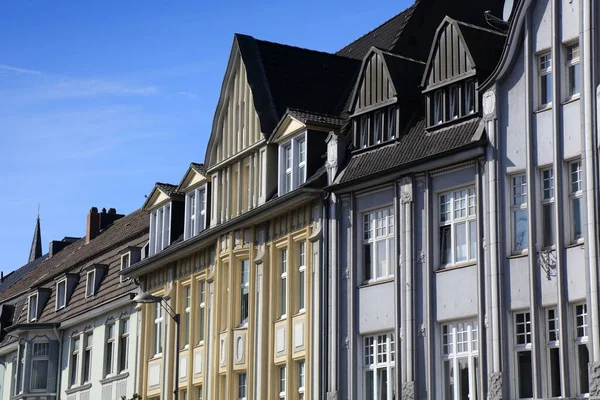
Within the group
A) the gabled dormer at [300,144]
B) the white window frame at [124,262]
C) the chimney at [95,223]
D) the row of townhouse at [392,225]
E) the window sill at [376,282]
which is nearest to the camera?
the row of townhouse at [392,225]

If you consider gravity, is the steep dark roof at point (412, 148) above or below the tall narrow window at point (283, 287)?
above

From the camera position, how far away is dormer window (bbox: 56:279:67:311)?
56.7 metres

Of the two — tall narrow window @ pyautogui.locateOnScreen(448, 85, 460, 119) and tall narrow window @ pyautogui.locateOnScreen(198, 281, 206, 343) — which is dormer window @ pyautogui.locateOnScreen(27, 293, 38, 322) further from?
tall narrow window @ pyautogui.locateOnScreen(448, 85, 460, 119)

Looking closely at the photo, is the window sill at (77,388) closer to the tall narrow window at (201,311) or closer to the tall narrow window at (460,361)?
the tall narrow window at (201,311)

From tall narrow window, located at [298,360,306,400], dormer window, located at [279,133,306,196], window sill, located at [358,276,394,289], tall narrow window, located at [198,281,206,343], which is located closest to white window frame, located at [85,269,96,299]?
tall narrow window, located at [198,281,206,343]

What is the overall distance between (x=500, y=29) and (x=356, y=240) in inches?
267

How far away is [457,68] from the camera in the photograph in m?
31.5

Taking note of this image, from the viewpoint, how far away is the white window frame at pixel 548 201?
27781 mm

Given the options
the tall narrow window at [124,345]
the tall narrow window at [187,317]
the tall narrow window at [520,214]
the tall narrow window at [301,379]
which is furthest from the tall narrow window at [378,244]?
the tall narrow window at [124,345]

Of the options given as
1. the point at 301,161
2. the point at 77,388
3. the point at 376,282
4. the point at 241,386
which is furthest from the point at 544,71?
the point at 77,388

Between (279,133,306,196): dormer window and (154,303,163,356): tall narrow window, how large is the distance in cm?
1039

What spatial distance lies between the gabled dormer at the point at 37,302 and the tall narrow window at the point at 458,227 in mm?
32283

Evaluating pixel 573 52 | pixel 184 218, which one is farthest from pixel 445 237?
pixel 184 218

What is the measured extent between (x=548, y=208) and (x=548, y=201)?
6.1 inches
